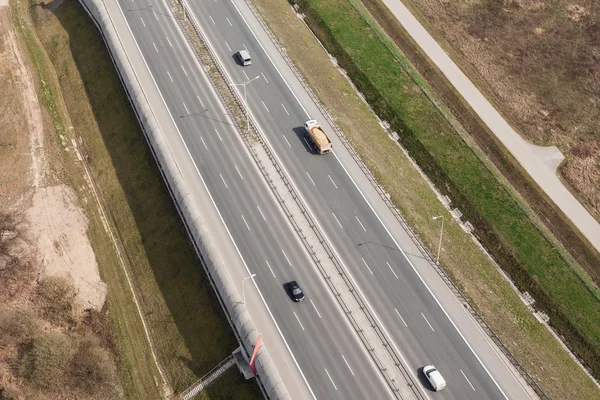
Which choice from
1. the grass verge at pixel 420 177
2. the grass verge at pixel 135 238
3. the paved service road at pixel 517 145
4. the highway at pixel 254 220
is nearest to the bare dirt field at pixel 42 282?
the grass verge at pixel 135 238

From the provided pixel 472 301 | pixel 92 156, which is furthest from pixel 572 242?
pixel 92 156

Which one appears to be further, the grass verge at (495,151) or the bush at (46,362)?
the grass verge at (495,151)

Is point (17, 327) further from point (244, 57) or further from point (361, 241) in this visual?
point (244, 57)

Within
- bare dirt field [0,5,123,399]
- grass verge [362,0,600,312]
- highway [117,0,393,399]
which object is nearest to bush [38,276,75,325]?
bare dirt field [0,5,123,399]

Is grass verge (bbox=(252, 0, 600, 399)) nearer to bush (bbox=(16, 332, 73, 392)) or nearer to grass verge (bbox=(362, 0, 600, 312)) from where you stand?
grass verge (bbox=(362, 0, 600, 312))

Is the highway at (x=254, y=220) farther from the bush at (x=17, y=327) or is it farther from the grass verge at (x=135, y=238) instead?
the bush at (x=17, y=327)

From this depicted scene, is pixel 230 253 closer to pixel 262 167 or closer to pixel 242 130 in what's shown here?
pixel 262 167

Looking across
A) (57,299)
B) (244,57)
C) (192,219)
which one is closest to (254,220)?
(192,219)
